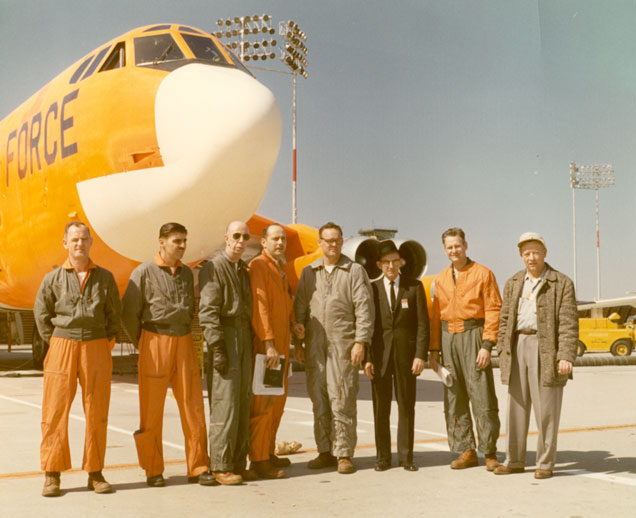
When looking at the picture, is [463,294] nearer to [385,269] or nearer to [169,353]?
[385,269]

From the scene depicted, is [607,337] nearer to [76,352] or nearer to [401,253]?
[401,253]

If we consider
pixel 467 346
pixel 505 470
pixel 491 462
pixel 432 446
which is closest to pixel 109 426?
pixel 432 446

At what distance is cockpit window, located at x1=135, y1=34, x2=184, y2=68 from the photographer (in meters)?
10.2

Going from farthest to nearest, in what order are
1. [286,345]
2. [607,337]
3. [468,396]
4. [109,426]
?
[607,337] → [109,426] → [468,396] → [286,345]

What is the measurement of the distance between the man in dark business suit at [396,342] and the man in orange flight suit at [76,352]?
2.36 metres

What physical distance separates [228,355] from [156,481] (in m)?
1.14

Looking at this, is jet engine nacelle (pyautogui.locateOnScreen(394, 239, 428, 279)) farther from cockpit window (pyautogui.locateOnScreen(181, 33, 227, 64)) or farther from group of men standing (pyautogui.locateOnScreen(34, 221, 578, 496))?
group of men standing (pyautogui.locateOnScreen(34, 221, 578, 496))

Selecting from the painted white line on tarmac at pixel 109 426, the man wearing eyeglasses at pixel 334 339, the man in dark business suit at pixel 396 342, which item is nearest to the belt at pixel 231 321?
the man wearing eyeglasses at pixel 334 339

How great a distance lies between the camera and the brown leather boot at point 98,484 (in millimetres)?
5562

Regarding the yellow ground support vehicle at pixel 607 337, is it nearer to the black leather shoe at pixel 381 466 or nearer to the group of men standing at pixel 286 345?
the group of men standing at pixel 286 345

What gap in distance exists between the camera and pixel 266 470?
621 cm

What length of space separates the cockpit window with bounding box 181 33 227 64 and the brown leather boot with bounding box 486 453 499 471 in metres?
6.58

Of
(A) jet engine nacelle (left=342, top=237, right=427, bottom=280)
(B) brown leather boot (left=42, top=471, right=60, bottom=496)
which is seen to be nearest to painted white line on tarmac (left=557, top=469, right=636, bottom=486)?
(B) brown leather boot (left=42, top=471, right=60, bottom=496)

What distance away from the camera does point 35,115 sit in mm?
11516
